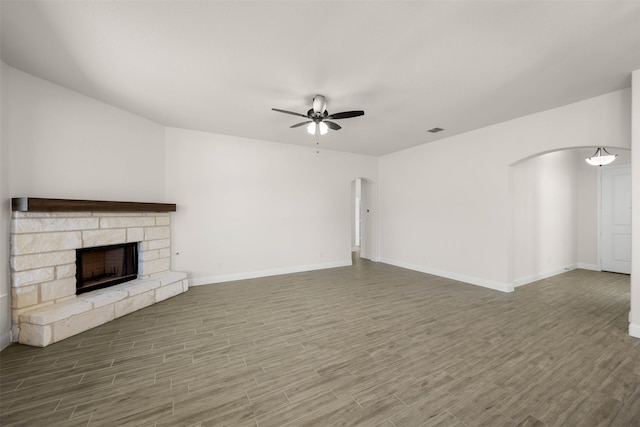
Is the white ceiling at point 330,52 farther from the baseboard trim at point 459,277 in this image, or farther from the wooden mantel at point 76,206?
the baseboard trim at point 459,277

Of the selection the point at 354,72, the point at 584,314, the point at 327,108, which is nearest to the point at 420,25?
the point at 354,72

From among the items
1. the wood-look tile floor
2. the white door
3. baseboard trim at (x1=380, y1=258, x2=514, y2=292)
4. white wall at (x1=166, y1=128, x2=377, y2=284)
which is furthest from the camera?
the white door

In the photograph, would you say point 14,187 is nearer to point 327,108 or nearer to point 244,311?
point 244,311

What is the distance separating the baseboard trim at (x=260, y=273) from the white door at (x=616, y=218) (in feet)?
20.6

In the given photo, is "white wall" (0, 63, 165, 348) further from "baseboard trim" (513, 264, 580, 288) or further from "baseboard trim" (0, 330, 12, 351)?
"baseboard trim" (513, 264, 580, 288)

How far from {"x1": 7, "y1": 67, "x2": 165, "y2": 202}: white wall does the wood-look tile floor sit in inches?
74.4

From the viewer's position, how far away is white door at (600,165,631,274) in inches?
224

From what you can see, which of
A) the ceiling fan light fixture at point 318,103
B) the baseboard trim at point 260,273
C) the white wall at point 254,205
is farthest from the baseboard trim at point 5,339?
the ceiling fan light fixture at point 318,103

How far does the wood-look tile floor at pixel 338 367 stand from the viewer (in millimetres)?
1792

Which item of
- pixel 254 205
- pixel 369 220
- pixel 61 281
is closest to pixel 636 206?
pixel 369 220

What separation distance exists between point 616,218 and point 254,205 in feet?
28.1

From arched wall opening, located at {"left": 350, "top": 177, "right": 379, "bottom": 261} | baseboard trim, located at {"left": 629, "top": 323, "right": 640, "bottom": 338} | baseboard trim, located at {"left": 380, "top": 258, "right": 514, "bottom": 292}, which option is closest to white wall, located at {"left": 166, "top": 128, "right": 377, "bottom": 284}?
arched wall opening, located at {"left": 350, "top": 177, "right": 379, "bottom": 261}

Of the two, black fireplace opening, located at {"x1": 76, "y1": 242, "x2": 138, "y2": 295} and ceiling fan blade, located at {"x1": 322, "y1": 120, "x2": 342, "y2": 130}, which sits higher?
ceiling fan blade, located at {"x1": 322, "y1": 120, "x2": 342, "y2": 130}

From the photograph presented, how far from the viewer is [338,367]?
233 centimetres
